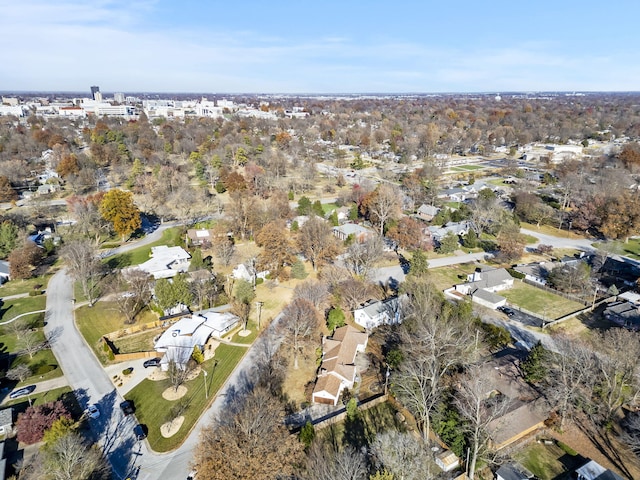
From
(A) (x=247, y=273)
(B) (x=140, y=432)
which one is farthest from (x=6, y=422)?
(A) (x=247, y=273)

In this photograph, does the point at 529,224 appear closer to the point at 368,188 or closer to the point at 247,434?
the point at 368,188

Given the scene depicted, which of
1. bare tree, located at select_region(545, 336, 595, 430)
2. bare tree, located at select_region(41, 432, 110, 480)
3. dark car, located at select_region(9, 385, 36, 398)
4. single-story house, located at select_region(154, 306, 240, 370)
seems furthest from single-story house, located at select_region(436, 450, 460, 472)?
dark car, located at select_region(9, 385, 36, 398)

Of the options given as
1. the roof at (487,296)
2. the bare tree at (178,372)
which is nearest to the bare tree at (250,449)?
the bare tree at (178,372)

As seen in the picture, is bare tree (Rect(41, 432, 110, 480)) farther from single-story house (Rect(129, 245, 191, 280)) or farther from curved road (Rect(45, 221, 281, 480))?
single-story house (Rect(129, 245, 191, 280))

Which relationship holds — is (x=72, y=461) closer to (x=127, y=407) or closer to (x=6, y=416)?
(x=127, y=407)

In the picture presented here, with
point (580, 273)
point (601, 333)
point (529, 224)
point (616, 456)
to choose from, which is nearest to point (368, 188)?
point (529, 224)
